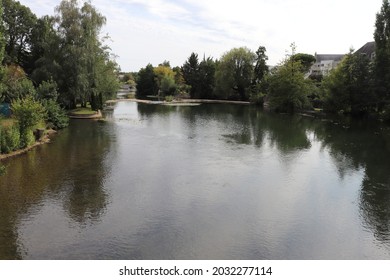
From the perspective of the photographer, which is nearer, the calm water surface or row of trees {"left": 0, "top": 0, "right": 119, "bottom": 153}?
the calm water surface

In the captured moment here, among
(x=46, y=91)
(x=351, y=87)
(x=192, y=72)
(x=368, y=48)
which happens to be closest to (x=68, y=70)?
(x=46, y=91)

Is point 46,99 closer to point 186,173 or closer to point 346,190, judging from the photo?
point 186,173

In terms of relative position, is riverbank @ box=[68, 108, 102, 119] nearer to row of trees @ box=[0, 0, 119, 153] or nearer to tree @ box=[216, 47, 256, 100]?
row of trees @ box=[0, 0, 119, 153]

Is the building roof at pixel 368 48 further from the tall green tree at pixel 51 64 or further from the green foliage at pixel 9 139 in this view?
the green foliage at pixel 9 139

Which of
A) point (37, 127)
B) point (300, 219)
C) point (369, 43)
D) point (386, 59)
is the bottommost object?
A: point (300, 219)

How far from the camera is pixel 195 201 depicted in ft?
47.8

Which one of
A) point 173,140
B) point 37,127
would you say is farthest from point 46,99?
point 173,140

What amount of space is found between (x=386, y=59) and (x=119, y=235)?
41971mm

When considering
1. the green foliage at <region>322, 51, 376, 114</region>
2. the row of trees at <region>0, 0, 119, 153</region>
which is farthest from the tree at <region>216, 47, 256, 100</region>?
the row of trees at <region>0, 0, 119, 153</region>

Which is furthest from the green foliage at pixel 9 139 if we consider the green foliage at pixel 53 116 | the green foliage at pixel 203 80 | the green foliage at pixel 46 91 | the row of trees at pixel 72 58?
the green foliage at pixel 203 80

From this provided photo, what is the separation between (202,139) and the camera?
28844 millimetres

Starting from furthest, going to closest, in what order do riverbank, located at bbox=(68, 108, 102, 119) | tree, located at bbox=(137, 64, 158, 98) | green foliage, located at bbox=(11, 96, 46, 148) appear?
tree, located at bbox=(137, 64, 158, 98) → riverbank, located at bbox=(68, 108, 102, 119) → green foliage, located at bbox=(11, 96, 46, 148)

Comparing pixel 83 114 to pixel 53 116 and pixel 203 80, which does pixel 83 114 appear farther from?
pixel 203 80

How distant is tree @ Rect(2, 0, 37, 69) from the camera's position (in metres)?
53.6
